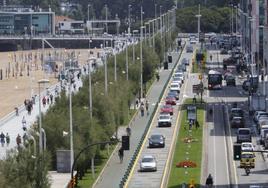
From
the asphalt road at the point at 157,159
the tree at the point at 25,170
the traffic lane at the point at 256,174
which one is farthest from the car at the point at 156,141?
Result: the tree at the point at 25,170

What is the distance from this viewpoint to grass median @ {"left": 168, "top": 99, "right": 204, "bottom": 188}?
2514 inches

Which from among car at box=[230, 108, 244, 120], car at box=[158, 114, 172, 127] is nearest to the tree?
car at box=[158, 114, 172, 127]

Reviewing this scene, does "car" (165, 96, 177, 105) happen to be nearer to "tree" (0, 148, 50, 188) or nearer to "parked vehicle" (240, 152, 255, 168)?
"parked vehicle" (240, 152, 255, 168)

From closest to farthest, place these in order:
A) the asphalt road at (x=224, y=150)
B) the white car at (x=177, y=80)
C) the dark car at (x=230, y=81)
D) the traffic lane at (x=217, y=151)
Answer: the asphalt road at (x=224, y=150)
the traffic lane at (x=217, y=151)
the white car at (x=177, y=80)
the dark car at (x=230, y=81)

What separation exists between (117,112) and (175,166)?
1081 centimetres

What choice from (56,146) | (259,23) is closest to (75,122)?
(56,146)

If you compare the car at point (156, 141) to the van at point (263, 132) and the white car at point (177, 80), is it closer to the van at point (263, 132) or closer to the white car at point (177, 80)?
the van at point (263, 132)

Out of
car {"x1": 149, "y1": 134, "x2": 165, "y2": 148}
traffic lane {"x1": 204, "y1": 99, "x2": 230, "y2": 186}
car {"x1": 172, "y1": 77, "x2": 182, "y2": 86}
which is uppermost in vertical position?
car {"x1": 172, "y1": 77, "x2": 182, "y2": 86}

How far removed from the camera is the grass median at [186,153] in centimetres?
6387

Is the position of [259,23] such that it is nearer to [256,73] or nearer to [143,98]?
[256,73]

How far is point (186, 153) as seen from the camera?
74.6 m

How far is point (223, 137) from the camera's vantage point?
276 feet

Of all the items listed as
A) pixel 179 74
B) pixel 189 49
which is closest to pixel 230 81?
pixel 179 74

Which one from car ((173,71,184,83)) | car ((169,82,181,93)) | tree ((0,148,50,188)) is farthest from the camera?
car ((173,71,184,83))
